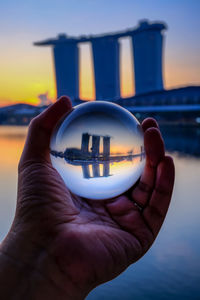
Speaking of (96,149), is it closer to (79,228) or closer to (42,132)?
(42,132)

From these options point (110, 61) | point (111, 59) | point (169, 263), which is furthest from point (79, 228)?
point (111, 59)

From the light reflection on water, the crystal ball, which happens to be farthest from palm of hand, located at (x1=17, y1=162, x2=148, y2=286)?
the light reflection on water

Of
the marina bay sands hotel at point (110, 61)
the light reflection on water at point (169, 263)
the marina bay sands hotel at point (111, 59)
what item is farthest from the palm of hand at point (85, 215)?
the marina bay sands hotel at point (110, 61)

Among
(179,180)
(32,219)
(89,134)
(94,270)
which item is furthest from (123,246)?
(179,180)

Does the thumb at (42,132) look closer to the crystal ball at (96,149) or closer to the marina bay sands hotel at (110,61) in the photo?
the crystal ball at (96,149)

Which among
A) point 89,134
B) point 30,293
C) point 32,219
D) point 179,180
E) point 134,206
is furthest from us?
point 179,180

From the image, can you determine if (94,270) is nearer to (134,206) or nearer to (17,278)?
(17,278)
